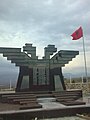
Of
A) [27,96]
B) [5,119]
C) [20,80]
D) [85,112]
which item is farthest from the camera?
[20,80]

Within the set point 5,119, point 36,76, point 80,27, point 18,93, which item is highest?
point 80,27

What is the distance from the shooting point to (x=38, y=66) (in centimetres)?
1377

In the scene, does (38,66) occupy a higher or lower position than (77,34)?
lower

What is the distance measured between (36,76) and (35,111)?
525 cm

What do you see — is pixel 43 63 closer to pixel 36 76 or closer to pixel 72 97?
pixel 36 76

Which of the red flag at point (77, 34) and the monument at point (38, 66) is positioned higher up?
the red flag at point (77, 34)

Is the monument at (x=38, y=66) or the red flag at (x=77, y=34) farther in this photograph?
the red flag at (x=77, y=34)

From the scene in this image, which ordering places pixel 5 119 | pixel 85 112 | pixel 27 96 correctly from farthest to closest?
pixel 27 96, pixel 85 112, pixel 5 119

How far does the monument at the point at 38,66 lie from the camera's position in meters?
13.4

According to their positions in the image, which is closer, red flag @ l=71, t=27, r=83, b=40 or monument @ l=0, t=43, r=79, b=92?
monument @ l=0, t=43, r=79, b=92

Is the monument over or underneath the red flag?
underneath

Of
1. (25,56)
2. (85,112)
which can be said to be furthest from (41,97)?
(85,112)

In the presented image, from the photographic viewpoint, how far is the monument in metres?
13.4

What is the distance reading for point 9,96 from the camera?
41.3 ft
